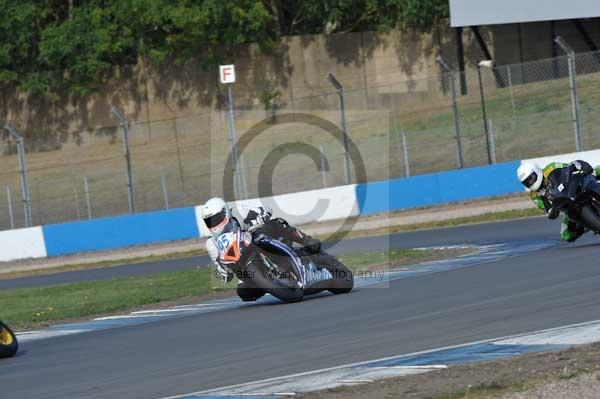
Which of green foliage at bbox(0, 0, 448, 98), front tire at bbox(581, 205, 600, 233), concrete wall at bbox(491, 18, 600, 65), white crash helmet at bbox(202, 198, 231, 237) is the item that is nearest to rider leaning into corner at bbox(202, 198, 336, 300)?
white crash helmet at bbox(202, 198, 231, 237)

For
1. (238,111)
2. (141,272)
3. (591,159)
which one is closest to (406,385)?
(141,272)

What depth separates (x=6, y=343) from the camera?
11.4m

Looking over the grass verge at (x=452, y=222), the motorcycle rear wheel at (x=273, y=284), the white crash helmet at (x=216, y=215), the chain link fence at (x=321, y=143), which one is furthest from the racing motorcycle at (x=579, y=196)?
the chain link fence at (x=321, y=143)

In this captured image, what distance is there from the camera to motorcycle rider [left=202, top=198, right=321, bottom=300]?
13125 millimetres

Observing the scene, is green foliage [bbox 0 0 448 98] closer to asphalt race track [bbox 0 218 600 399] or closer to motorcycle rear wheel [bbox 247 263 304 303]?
asphalt race track [bbox 0 218 600 399]

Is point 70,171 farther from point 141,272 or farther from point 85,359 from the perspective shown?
point 85,359

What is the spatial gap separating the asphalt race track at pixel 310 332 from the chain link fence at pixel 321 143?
14404 mm

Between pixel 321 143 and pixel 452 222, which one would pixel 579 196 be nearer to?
pixel 452 222

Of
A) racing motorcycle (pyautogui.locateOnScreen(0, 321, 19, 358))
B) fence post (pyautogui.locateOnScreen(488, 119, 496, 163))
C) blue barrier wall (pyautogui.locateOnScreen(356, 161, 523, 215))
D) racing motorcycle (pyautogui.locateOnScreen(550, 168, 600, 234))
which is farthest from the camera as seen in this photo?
fence post (pyautogui.locateOnScreen(488, 119, 496, 163))

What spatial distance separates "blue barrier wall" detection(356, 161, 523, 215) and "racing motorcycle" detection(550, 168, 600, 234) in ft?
39.5

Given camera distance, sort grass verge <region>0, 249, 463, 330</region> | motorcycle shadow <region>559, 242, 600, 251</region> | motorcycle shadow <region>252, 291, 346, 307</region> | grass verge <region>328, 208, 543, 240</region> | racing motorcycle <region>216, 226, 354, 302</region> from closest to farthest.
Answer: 1. racing motorcycle <region>216, 226, 354, 302</region>
2. motorcycle shadow <region>252, 291, 346, 307</region>
3. motorcycle shadow <region>559, 242, 600, 251</region>
4. grass verge <region>0, 249, 463, 330</region>
5. grass verge <region>328, 208, 543, 240</region>

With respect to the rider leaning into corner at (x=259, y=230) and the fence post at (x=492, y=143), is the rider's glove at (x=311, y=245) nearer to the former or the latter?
the rider leaning into corner at (x=259, y=230)

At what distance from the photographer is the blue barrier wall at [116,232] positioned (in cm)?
2866

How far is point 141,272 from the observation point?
2294 cm
